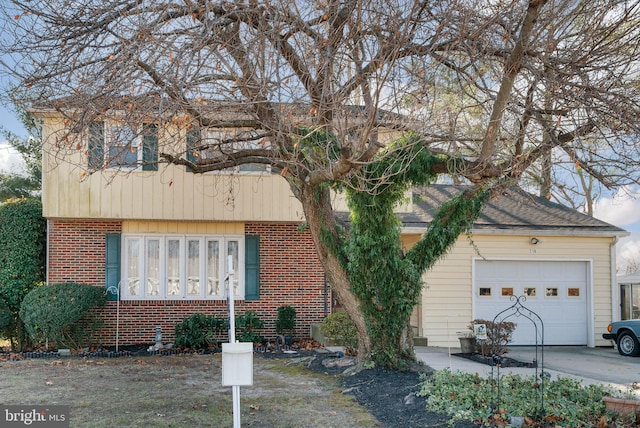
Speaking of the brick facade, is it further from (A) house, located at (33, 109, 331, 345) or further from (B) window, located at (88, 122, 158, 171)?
(B) window, located at (88, 122, 158, 171)

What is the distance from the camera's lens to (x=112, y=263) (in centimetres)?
1554

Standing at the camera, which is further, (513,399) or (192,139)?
(192,139)

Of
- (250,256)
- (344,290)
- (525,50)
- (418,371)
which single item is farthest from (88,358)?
(525,50)

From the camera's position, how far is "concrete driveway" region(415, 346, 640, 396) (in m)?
11.4

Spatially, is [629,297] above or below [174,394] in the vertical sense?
above

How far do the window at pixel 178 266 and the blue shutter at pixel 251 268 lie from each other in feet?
0.27

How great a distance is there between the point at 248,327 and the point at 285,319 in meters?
0.96

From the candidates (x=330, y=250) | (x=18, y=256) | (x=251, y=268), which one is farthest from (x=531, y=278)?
(x=18, y=256)

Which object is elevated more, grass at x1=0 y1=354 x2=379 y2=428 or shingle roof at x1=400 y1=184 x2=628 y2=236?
shingle roof at x1=400 y1=184 x2=628 y2=236

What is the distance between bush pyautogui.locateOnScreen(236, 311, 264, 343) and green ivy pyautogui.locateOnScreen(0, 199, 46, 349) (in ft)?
16.4

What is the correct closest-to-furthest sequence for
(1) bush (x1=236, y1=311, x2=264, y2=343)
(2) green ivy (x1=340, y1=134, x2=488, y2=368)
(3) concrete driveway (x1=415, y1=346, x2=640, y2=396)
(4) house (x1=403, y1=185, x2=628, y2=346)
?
(2) green ivy (x1=340, y1=134, x2=488, y2=368), (3) concrete driveway (x1=415, y1=346, x2=640, y2=396), (1) bush (x1=236, y1=311, x2=264, y2=343), (4) house (x1=403, y1=185, x2=628, y2=346)

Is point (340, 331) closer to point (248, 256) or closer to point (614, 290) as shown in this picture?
point (248, 256)

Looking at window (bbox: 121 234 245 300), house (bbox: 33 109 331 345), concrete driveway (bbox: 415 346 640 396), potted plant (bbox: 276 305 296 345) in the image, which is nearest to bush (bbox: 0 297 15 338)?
house (bbox: 33 109 331 345)

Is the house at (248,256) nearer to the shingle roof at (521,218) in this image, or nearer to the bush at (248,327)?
the shingle roof at (521,218)
